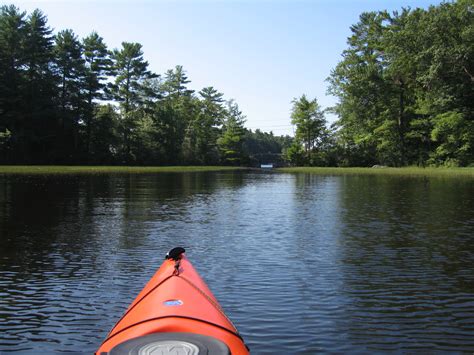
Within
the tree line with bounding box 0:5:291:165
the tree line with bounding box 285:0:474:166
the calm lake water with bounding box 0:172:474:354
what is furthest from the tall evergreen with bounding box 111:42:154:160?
the calm lake water with bounding box 0:172:474:354

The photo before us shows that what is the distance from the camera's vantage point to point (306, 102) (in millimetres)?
92875

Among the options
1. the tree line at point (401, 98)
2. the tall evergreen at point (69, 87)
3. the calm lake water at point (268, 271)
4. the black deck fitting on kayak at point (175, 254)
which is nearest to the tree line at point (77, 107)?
the tall evergreen at point (69, 87)

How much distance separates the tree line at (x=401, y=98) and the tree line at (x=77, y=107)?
2592cm

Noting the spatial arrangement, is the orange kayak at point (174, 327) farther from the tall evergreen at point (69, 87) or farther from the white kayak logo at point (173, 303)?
the tall evergreen at point (69, 87)

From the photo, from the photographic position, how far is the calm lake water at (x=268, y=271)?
6.88 m

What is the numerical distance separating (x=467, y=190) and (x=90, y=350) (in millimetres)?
28665

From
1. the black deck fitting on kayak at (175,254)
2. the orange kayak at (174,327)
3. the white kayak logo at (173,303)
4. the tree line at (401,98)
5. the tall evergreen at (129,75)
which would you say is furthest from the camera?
the tall evergreen at (129,75)

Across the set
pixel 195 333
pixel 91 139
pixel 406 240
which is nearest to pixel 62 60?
pixel 91 139

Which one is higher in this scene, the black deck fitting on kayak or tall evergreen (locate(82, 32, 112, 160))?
tall evergreen (locate(82, 32, 112, 160))

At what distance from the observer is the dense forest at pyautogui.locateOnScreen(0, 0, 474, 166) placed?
53.2m

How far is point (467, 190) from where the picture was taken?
29.5 metres

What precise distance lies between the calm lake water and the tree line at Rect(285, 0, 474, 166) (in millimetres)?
35618

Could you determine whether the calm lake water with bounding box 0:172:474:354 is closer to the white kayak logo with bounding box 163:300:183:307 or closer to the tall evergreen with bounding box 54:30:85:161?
the white kayak logo with bounding box 163:300:183:307

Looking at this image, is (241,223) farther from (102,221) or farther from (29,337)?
(29,337)
